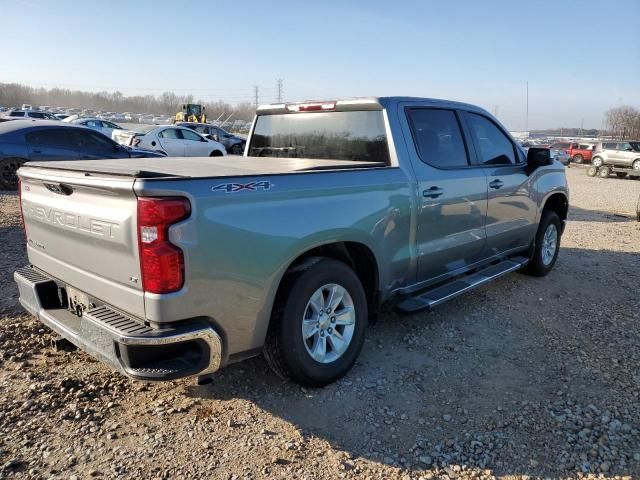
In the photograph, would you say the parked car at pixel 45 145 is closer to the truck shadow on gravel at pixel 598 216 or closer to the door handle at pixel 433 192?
the door handle at pixel 433 192

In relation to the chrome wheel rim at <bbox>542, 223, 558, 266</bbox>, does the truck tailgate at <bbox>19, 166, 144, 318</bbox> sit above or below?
above

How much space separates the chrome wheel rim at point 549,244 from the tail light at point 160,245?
194 inches

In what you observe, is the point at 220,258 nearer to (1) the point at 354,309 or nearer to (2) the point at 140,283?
(2) the point at 140,283

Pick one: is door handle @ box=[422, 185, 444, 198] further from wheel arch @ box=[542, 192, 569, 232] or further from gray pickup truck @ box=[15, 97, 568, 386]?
wheel arch @ box=[542, 192, 569, 232]

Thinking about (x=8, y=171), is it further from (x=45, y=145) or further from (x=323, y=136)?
(x=323, y=136)

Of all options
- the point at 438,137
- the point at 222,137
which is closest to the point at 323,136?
the point at 438,137

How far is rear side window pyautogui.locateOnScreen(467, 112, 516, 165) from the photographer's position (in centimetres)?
492

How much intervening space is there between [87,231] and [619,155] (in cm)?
2879

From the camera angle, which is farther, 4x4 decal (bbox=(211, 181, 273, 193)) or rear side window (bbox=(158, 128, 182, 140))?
rear side window (bbox=(158, 128, 182, 140))

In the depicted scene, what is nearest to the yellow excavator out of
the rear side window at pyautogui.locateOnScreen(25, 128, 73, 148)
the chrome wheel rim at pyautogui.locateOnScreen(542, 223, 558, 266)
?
the rear side window at pyautogui.locateOnScreen(25, 128, 73, 148)

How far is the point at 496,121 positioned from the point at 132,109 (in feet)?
497

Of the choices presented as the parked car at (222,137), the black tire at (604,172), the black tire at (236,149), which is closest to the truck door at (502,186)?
the parked car at (222,137)

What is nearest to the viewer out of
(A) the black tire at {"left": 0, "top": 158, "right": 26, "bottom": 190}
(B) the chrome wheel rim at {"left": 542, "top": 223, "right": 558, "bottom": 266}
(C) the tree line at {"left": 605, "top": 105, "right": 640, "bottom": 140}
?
(B) the chrome wheel rim at {"left": 542, "top": 223, "right": 558, "bottom": 266}

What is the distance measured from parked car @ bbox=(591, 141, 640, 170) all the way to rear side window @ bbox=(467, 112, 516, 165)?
24.2 metres
